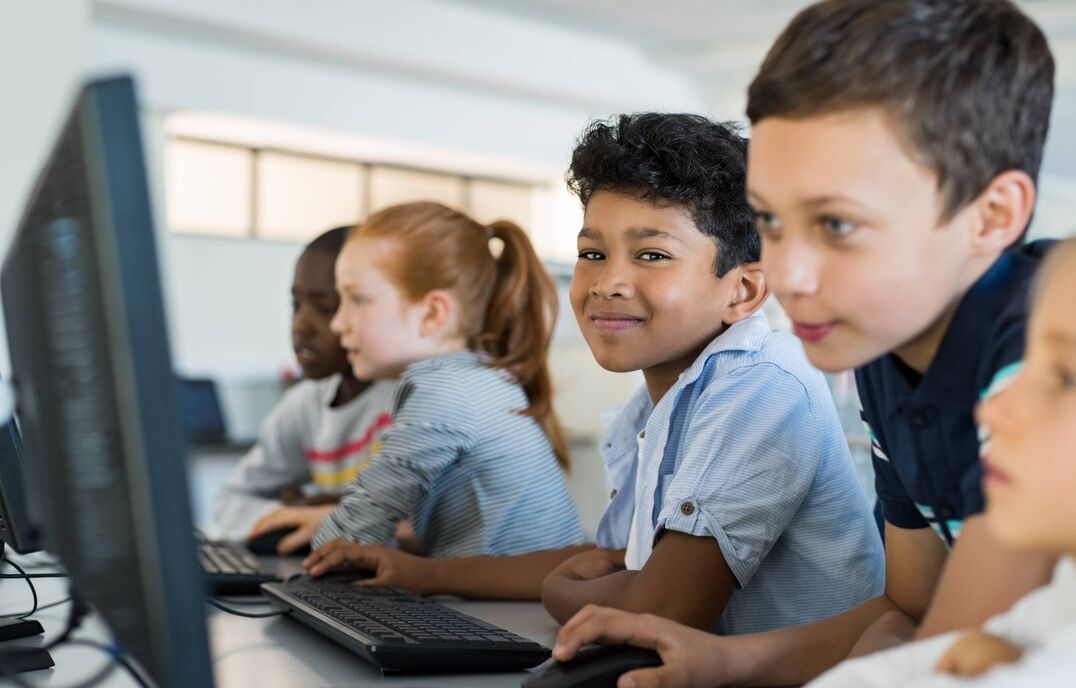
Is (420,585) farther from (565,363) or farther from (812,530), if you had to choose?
(565,363)

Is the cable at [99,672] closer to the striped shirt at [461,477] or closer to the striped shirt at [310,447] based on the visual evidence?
the striped shirt at [461,477]

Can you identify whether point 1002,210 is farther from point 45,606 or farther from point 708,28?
point 708,28

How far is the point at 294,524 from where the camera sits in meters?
1.65

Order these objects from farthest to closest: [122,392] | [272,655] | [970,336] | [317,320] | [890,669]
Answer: [317,320] → [272,655] → [970,336] → [890,669] → [122,392]

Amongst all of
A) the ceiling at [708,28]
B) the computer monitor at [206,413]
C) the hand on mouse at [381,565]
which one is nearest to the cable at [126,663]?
the hand on mouse at [381,565]

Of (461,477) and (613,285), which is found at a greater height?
(613,285)

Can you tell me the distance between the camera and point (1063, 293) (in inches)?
20.4

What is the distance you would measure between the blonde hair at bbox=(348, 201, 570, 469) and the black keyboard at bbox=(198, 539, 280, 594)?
49 cm

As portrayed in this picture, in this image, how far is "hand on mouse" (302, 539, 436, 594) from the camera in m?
1.21

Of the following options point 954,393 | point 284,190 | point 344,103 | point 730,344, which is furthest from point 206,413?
point 954,393

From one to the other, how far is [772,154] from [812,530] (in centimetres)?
45

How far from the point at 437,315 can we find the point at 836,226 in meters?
1.13

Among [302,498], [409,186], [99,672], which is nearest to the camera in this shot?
[99,672]

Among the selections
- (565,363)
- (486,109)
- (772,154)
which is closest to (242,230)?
(486,109)
